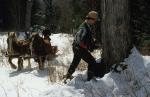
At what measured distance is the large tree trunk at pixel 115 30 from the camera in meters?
10.0

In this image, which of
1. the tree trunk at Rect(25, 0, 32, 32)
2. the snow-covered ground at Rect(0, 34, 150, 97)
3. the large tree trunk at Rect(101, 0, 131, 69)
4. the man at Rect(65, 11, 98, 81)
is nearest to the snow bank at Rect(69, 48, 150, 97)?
the snow-covered ground at Rect(0, 34, 150, 97)

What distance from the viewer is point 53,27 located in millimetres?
24406

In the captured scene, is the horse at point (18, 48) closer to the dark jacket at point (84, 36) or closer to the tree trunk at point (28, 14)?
the dark jacket at point (84, 36)

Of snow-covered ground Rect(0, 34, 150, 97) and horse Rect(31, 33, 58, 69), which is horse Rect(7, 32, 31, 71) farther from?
snow-covered ground Rect(0, 34, 150, 97)

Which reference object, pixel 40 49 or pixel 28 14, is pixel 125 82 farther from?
pixel 28 14

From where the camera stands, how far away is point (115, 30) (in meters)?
10.1

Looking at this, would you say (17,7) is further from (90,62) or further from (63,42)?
(90,62)

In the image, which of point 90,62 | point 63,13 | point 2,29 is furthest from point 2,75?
point 2,29

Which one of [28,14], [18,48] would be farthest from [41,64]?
[28,14]

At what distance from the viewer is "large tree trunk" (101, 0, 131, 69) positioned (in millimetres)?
10023

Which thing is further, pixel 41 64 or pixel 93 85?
pixel 41 64

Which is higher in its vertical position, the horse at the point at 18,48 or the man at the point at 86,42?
the man at the point at 86,42

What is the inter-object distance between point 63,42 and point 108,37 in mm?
7560

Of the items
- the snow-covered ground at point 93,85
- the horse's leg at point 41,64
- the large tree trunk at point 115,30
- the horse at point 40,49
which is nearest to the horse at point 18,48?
the horse at point 40,49
